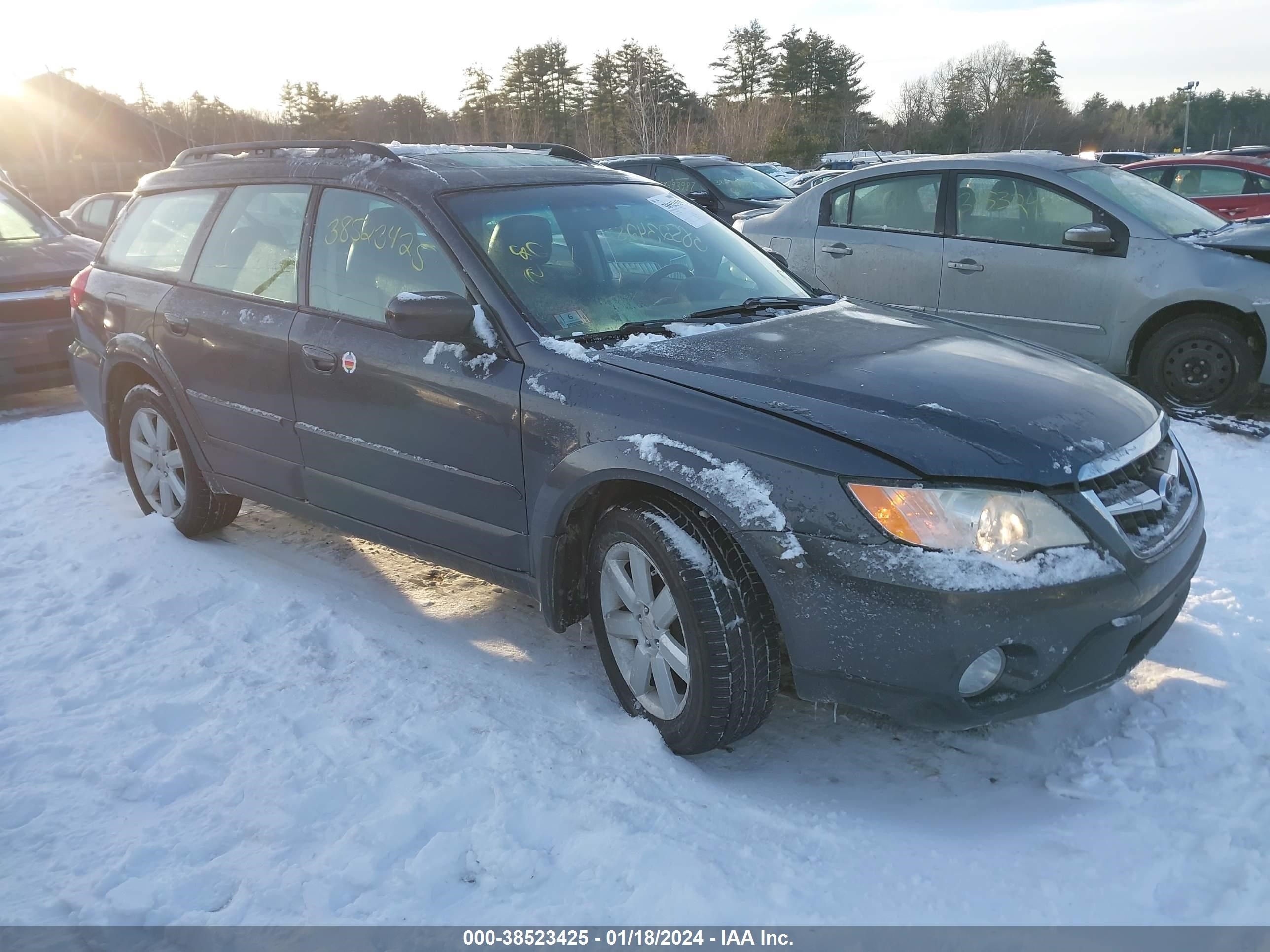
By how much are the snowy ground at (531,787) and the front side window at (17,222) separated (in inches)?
224

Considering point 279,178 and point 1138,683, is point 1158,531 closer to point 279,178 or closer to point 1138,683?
point 1138,683

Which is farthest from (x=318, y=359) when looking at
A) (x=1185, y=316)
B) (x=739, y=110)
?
(x=739, y=110)

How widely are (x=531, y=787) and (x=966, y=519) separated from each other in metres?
1.43

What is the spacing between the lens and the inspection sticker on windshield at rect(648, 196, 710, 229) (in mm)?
4184

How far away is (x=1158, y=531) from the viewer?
2787 millimetres

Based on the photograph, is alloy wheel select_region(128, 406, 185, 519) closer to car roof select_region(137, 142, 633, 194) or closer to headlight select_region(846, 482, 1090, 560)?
car roof select_region(137, 142, 633, 194)

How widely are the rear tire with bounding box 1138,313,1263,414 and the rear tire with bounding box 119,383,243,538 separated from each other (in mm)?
5400

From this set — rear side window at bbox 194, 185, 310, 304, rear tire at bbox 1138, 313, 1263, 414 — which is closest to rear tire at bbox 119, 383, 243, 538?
rear side window at bbox 194, 185, 310, 304

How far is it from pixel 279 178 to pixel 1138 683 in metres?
3.83

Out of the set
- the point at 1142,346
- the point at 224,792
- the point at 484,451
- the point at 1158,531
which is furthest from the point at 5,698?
the point at 1142,346

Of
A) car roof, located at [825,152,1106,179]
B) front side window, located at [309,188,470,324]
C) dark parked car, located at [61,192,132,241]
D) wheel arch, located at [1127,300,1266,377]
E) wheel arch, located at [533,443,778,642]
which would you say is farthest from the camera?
dark parked car, located at [61,192,132,241]

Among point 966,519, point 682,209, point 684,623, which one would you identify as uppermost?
point 682,209

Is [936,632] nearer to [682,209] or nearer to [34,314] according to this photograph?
[682,209]
